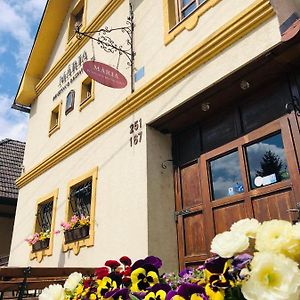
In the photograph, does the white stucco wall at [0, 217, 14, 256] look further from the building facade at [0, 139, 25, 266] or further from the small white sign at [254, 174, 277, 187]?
the small white sign at [254, 174, 277, 187]

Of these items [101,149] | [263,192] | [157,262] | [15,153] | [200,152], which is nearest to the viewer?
[157,262]

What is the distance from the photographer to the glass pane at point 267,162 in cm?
432

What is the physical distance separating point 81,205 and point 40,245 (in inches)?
70.5

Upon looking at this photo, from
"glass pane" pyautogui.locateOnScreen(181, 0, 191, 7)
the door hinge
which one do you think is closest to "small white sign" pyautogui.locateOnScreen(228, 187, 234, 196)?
the door hinge

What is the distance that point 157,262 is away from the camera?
2.01 metres

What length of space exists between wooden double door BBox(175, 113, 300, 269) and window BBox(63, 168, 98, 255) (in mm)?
1889

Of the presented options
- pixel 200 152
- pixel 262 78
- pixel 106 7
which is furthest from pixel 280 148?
pixel 106 7

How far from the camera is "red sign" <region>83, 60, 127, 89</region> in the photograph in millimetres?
5918

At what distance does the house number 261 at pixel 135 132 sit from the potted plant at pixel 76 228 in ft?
6.20

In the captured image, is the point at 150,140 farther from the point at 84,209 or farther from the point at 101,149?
the point at 84,209

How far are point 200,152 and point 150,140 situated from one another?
856 mm

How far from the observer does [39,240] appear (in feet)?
27.3

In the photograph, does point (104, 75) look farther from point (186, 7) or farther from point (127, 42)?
point (186, 7)

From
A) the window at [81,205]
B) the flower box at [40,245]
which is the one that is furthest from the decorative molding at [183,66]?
the flower box at [40,245]
